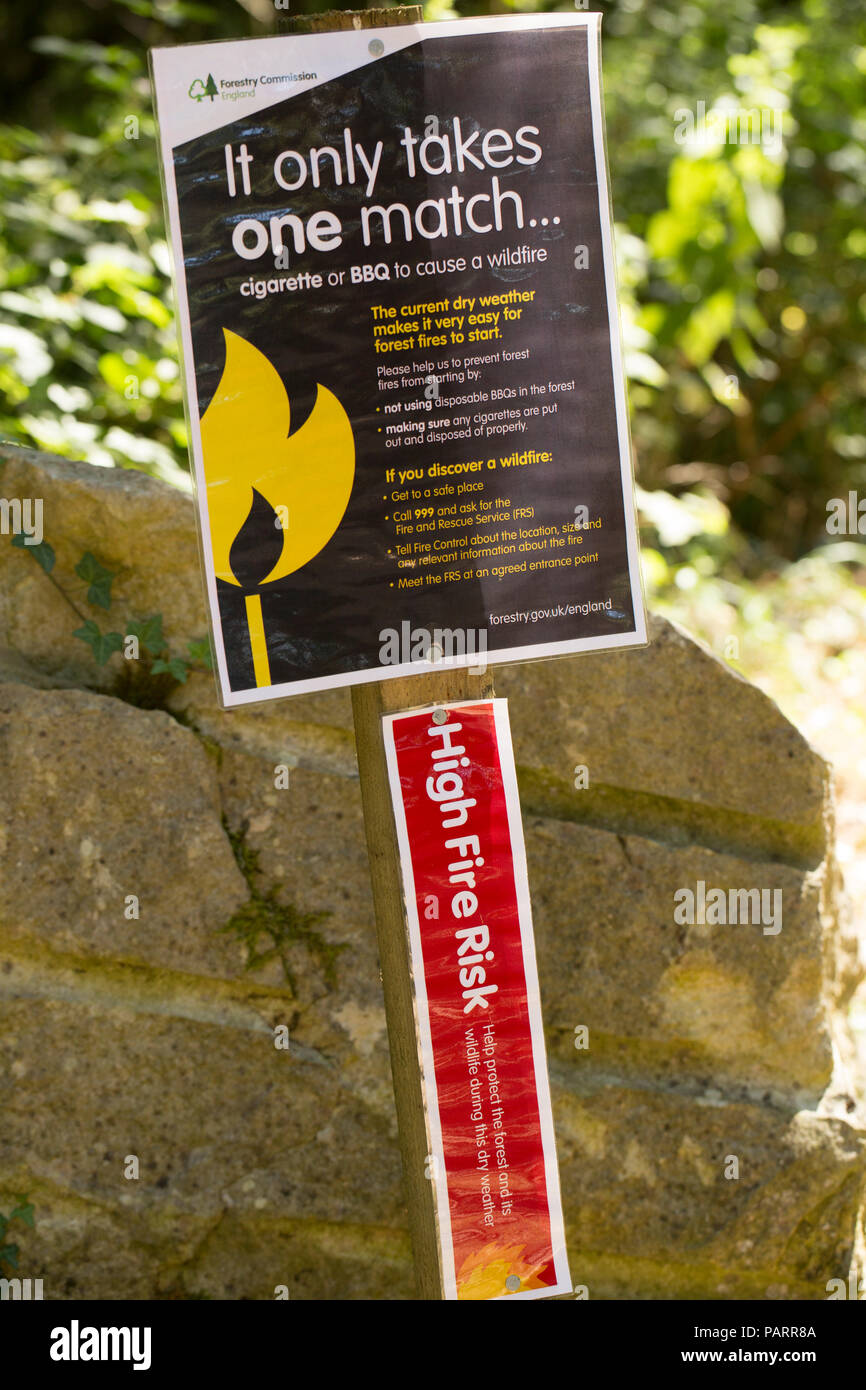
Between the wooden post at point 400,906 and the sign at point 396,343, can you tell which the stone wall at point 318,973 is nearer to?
the wooden post at point 400,906

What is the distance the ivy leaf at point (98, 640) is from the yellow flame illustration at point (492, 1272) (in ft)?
4.79

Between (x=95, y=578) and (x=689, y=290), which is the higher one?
(x=689, y=290)

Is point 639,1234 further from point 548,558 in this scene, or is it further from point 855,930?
point 548,558

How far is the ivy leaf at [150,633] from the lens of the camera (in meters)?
2.73

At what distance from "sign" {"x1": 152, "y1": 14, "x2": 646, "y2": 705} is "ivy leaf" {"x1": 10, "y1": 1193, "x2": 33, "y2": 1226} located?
4.21 feet

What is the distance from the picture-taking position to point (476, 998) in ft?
7.14

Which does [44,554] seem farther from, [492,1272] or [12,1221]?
[492,1272]

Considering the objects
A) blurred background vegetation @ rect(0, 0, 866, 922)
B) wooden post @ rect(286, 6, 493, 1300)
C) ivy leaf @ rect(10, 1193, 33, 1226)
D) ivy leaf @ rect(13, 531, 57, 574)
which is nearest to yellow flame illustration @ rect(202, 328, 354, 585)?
wooden post @ rect(286, 6, 493, 1300)

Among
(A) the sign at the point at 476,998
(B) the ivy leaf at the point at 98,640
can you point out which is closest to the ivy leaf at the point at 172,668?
(B) the ivy leaf at the point at 98,640

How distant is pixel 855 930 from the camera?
126 inches

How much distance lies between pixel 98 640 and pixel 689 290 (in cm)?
484
